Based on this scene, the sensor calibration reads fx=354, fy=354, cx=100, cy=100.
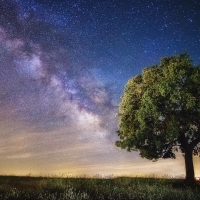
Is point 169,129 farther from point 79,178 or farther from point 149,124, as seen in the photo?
point 79,178

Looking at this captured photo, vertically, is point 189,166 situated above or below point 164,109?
below

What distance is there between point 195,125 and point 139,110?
6.59 meters

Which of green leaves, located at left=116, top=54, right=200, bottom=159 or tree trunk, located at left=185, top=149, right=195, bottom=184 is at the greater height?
green leaves, located at left=116, top=54, right=200, bottom=159

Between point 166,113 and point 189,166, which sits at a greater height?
point 166,113

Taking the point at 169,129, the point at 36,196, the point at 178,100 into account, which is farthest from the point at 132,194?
the point at 178,100

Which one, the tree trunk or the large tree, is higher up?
the large tree

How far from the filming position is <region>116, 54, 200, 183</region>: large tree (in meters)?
38.2

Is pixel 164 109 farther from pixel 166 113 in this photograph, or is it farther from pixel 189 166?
pixel 189 166

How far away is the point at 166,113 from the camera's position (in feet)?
127

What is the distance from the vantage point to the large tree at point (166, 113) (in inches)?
1506

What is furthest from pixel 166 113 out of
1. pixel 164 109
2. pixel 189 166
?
pixel 189 166

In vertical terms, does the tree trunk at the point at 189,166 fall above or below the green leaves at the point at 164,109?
below

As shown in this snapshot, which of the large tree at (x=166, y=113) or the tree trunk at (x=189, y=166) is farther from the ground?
the large tree at (x=166, y=113)

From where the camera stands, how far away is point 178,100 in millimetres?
38906
